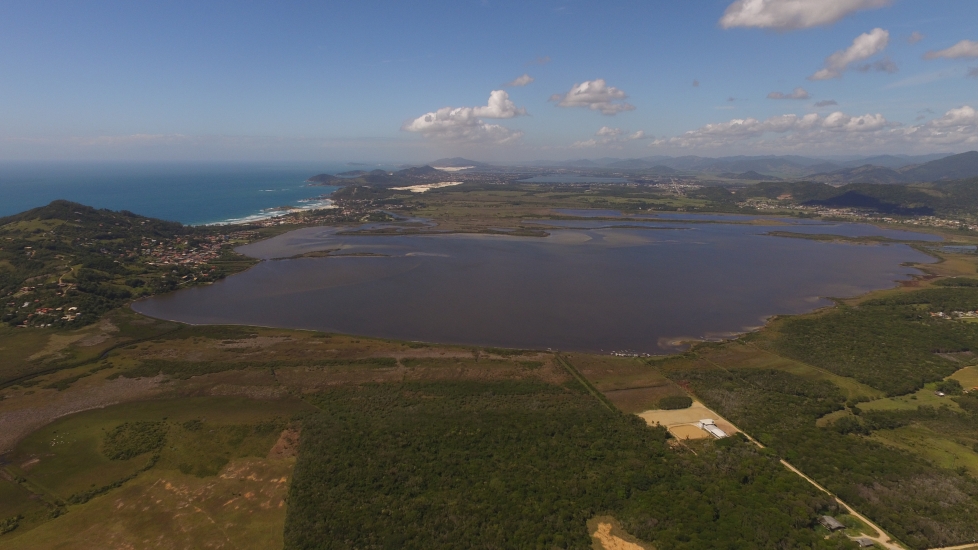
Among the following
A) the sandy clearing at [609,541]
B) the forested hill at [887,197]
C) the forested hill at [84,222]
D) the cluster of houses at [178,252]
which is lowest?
the sandy clearing at [609,541]

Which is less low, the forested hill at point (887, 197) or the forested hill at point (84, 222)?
the forested hill at point (887, 197)

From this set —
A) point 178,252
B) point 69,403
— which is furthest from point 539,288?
point 178,252

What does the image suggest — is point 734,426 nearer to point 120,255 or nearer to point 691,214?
point 120,255

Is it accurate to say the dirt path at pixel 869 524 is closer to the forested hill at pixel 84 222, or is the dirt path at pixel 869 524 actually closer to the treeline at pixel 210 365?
the treeline at pixel 210 365

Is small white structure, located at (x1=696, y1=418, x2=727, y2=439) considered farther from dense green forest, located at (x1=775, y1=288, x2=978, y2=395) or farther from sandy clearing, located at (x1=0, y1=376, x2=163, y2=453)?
sandy clearing, located at (x1=0, y1=376, x2=163, y2=453)

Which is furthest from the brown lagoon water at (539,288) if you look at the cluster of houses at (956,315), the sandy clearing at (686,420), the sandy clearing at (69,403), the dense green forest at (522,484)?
the sandy clearing at (69,403)

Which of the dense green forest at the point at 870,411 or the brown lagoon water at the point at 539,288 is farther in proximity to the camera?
the brown lagoon water at the point at 539,288
